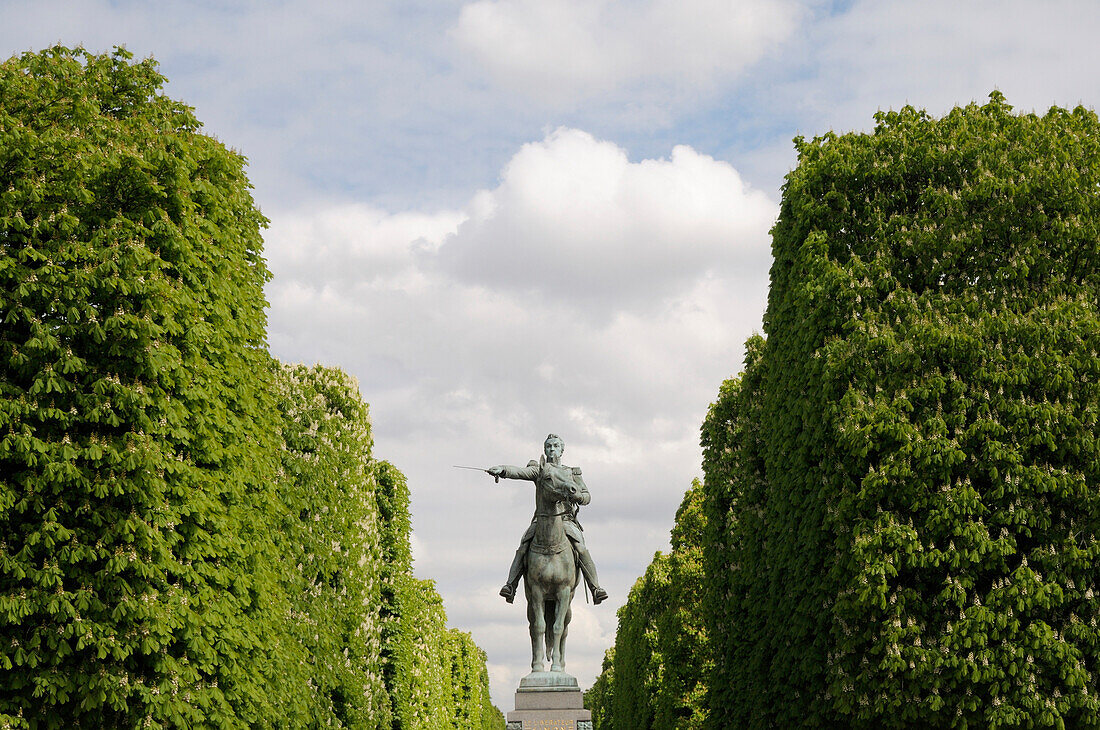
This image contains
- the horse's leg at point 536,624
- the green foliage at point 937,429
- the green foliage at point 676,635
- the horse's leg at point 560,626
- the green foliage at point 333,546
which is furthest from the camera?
the green foliage at point 676,635

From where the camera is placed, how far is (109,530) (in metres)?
14.9

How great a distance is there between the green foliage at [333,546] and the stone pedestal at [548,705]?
5037 millimetres

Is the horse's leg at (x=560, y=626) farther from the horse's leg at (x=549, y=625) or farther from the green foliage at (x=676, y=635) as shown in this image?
the green foliage at (x=676, y=635)

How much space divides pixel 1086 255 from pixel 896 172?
361cm

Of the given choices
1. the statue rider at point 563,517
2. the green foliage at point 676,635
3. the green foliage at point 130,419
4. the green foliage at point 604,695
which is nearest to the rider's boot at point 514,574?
the statue rider at point 563,517

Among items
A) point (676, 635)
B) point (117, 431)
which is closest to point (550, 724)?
point (117, 431)

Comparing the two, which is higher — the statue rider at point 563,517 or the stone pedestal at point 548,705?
the statue rider at point 563,517

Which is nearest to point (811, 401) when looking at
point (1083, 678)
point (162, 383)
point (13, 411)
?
point (1083, 678)

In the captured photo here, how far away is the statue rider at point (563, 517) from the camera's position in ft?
65.6

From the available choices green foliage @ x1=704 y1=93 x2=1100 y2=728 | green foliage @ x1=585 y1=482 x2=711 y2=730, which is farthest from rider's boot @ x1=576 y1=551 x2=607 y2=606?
green foliage @ x1=585 y1=482 x2=711 y2=730

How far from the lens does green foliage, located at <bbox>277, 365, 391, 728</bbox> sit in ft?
78.9

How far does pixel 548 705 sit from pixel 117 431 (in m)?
8.65

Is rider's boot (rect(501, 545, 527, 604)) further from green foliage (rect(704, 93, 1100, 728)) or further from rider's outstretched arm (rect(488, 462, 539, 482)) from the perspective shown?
green foliage (rect(704, 93, 1100, 728))

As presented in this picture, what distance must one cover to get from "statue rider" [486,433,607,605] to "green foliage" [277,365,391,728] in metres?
4.74
